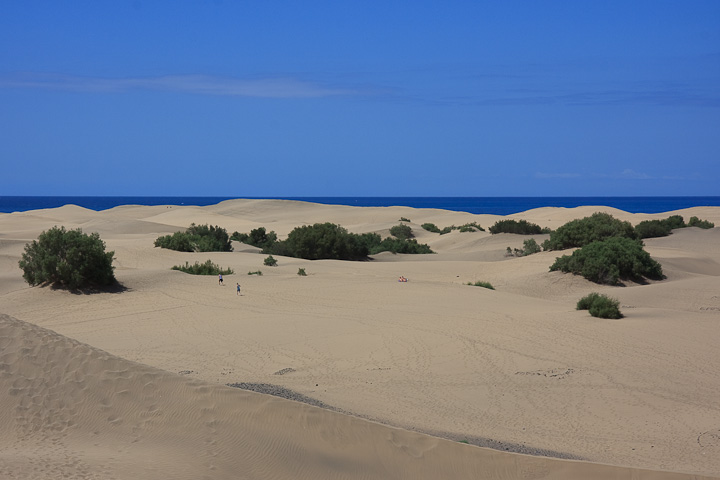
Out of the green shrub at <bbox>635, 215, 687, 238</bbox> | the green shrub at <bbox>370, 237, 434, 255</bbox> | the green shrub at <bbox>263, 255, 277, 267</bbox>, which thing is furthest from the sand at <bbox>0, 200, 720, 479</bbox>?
the green shrub at <bbox>635, 215, 687, 238</bbox>

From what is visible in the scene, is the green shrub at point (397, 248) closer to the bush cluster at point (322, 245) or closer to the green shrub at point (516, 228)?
the bush cluster at point (322, 245)

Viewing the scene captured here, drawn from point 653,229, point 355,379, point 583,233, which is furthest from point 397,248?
point 355,379

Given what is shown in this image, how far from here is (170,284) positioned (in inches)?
879

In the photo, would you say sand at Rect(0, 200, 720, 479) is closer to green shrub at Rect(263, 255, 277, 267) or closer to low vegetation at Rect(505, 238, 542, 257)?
Answer: green shrub at Rect(263, 255, 277, 267)

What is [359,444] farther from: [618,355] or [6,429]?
[618,355]

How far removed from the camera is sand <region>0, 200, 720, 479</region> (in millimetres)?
7312

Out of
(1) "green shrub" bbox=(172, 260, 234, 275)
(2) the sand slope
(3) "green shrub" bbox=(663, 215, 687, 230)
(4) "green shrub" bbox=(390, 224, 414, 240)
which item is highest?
(3) "green shrub" bbox=(663, 215, 687, 230)

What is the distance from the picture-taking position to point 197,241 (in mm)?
33969

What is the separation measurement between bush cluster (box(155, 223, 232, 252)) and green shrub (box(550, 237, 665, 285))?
642 inches

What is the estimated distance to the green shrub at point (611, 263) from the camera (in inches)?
944

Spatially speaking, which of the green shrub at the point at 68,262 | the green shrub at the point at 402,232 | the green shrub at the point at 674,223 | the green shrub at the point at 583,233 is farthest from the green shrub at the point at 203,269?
the green shrub at the point at 674,223

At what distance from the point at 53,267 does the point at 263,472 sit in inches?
621

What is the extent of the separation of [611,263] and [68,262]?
57.4 feet

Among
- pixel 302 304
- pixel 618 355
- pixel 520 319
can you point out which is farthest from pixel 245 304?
pixel 618 355
